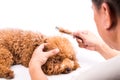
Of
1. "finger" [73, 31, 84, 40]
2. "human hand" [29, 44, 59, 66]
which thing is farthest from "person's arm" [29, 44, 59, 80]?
"finger" [73, 31, 84, 40]

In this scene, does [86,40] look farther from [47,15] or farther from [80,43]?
[47,15]

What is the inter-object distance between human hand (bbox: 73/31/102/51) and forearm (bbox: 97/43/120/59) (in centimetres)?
2

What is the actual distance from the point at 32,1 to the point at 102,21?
31.6 inches

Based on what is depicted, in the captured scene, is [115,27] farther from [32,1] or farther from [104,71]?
[32,1]

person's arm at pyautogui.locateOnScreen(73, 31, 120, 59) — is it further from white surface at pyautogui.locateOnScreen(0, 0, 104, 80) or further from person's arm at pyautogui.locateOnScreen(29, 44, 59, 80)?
person's arm at pyautogui.locateOnScreen(29, 44, 59, 80)

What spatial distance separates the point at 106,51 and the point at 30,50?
28 cm

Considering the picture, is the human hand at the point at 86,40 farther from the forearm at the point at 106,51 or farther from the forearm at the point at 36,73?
the forearm at the point at 36,73

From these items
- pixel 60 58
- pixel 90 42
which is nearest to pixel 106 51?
pixel 90 42

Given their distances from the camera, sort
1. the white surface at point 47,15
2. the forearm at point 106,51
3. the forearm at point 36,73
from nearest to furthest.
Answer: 1. the forearm at point 36,73
2. the forearm at point 106,51
3. the white surface at point 47,15

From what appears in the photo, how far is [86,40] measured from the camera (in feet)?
3.89

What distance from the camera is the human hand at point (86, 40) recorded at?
1.19 metres

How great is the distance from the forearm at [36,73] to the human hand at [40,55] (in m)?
0.02

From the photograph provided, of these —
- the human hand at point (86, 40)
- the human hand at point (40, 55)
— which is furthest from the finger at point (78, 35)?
the human hand at point (40, 55)

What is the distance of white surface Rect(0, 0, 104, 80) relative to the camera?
1302mm
